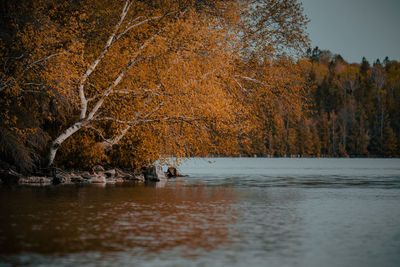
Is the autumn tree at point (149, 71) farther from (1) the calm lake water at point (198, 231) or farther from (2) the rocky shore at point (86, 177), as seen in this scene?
(1) the calm lake water at point (198, 231)

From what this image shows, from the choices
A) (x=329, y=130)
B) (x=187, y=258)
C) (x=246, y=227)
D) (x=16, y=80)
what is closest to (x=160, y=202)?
(x=246, y=227)

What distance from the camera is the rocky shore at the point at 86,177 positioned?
31141 millimetres

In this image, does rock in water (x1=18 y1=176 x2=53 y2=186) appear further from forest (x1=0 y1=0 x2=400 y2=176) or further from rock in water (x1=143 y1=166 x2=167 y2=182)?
rock in water (x1=143 y1=166 x2=167 y2=182)

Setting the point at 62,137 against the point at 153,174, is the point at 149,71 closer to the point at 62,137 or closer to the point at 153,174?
the point at 62,137

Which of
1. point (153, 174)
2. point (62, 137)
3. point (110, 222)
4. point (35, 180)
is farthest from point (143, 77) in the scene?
point (110, 222)

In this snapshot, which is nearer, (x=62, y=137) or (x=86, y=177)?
(x=62, y=137)

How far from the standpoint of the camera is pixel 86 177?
34594 mm

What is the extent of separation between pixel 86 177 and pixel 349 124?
394 feet

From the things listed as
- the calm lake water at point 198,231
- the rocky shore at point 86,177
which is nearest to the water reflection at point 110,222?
the calm lake water at point 198,231

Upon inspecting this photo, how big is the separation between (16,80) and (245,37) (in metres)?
13.4

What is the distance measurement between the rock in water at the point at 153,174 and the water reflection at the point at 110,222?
567 inches

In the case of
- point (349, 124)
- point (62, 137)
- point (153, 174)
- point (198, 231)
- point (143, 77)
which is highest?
point (349, 124)

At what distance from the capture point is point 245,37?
1264 inches

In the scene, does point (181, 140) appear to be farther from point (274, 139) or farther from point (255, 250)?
point (274, 139)
